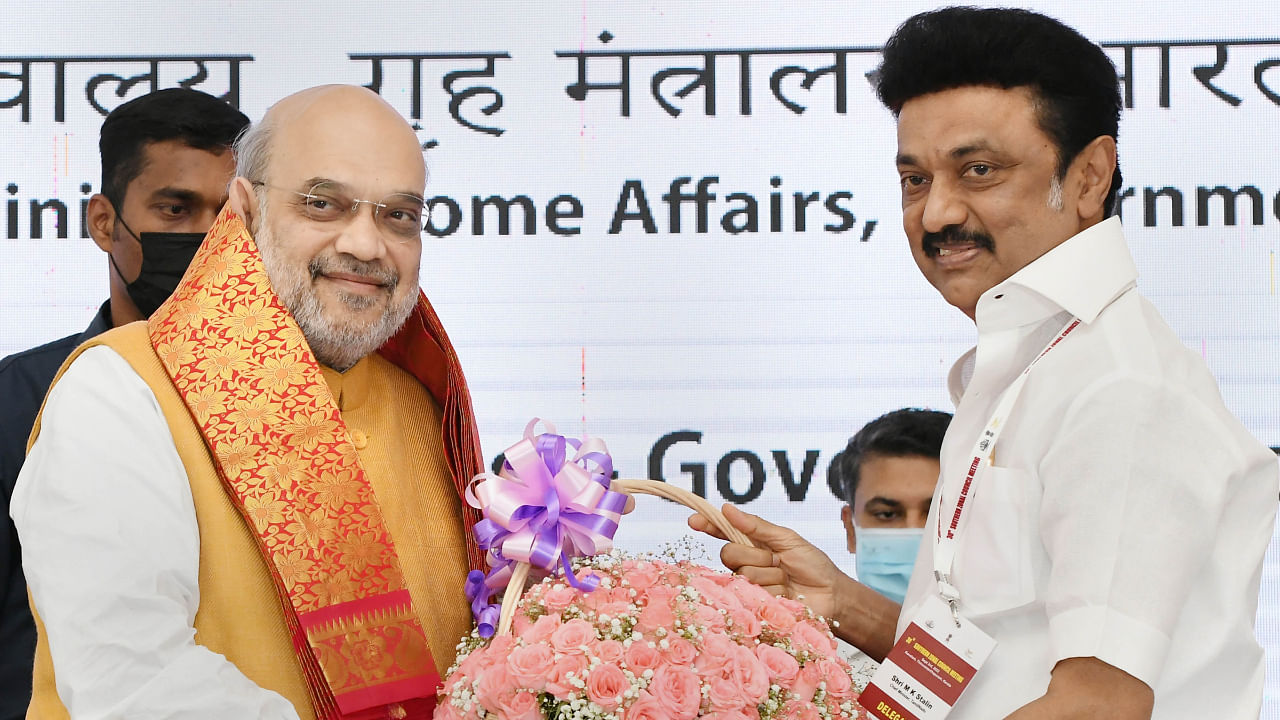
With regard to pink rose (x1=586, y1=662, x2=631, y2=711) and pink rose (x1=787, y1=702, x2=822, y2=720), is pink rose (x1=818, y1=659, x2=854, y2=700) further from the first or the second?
pink rose (x1=586, y1=662, x2=631, y2=711)

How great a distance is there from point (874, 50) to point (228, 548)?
261 cm

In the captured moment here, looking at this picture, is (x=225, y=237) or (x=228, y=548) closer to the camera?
(x=228, y=548)

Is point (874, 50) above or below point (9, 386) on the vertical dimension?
above

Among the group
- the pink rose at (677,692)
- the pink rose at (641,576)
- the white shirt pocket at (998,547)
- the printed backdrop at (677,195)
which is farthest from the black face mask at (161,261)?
the white shirt pocket at (998,547)

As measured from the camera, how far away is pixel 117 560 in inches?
76.4

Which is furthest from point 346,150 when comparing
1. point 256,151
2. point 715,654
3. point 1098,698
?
point 1098,698

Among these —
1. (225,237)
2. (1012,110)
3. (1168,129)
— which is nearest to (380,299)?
(225,237)

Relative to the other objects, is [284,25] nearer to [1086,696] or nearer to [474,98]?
[474,98]

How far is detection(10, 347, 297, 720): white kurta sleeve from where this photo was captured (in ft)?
6.23

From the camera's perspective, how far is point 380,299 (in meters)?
2.37

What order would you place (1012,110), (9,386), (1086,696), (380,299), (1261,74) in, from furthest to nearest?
(1261,74), (9,386), (380,299), (1012,110), (1086,696)

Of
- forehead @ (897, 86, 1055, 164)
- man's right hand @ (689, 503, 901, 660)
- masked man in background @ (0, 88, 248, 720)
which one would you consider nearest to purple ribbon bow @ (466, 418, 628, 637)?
man's right hand @ (689, 503, 901, 660)

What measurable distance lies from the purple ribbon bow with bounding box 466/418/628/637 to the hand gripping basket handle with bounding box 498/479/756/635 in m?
0.03

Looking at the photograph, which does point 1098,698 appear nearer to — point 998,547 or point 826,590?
point 998,547
